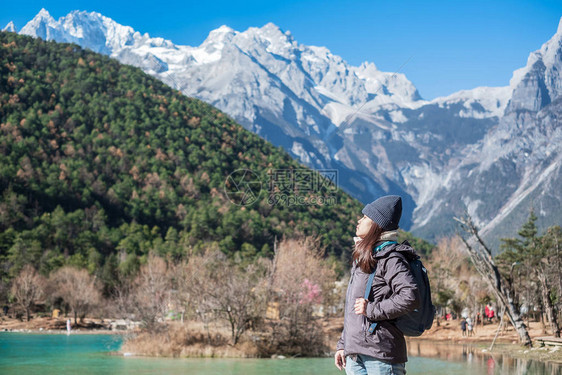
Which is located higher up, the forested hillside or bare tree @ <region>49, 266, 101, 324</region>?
the forested hillside

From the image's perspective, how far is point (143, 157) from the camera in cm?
8088

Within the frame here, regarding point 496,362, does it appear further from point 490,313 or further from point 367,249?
point 490,313

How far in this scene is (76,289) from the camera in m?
46.5

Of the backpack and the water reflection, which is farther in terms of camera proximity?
the water reflection

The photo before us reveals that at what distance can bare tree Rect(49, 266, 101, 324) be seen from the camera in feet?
149

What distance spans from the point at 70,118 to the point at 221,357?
213 ft

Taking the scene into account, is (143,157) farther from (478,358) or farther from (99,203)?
(478,358)

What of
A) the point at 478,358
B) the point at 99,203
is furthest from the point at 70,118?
the point at 478,358

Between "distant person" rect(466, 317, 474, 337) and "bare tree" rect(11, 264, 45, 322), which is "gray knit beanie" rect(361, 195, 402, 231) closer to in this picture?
"distant person" rect(466, 317, 474, 337)

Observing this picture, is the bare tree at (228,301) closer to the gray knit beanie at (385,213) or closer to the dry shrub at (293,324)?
the dry shrub at (293,324)

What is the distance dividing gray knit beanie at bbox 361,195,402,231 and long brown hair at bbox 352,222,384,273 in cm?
5

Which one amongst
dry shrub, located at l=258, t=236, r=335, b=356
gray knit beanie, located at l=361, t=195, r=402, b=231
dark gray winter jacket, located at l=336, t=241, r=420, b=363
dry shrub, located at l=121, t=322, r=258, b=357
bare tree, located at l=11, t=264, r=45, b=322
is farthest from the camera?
bare tree, located at l=11, t=264, r=45, b=322

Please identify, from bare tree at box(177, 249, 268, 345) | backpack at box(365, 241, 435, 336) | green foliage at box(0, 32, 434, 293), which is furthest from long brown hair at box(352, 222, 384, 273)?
green foliage at box(0, 32, 434, 293)

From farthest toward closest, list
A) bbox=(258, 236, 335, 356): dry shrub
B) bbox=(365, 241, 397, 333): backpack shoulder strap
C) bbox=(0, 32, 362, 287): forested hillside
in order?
bbox=(0, 32, 362, 287): forested hillside → bbox=(258, 236, 335, 356): dry shrub → bbox=(365, 241, 397, 333): backpack shoulder strap
